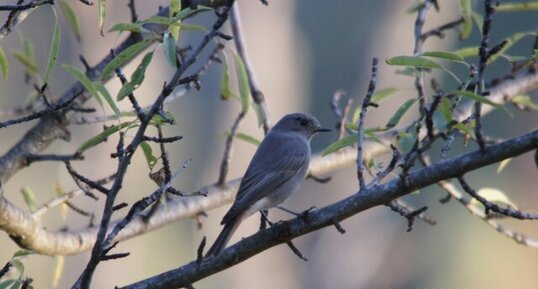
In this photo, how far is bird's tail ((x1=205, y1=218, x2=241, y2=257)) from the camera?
102 inches

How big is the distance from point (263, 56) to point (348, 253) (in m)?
2.17

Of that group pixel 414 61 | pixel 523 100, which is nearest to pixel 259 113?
pixel 523 100

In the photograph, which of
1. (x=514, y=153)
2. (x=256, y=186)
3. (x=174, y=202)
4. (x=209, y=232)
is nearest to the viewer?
(x=514, y=153)

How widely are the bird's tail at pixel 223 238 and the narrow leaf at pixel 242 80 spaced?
1.51 feet

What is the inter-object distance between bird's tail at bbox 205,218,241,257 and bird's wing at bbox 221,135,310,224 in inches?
1.6

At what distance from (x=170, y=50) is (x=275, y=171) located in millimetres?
1955

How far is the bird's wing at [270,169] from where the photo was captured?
11.5 ft

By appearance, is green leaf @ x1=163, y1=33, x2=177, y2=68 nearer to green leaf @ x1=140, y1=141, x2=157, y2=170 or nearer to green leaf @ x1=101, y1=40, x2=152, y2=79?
green leaf @ x1=101, y1=40, x2=152, y2=79

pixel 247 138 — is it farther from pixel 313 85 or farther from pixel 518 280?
pixel 518 280

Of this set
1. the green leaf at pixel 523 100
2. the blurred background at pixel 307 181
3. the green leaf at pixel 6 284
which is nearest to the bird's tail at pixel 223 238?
→ the green leaf at pixel 6 284

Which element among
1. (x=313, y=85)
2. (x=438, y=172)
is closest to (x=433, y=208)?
(x=313, y=85)

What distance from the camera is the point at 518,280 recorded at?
9.63m

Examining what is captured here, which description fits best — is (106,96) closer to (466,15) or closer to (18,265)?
(18,265)

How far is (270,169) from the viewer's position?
13.3ft
